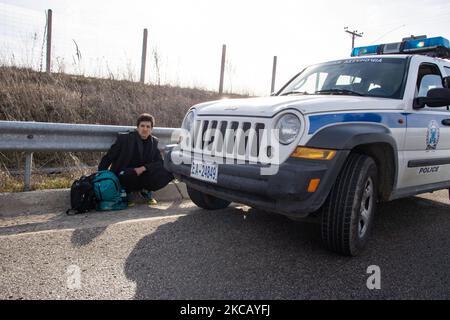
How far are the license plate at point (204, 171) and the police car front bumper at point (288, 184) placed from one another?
20cm

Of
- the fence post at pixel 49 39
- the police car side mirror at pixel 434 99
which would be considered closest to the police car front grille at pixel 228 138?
the police car side mirror at pixel 434 99

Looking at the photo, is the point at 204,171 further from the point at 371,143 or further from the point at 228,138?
the point at 371,143

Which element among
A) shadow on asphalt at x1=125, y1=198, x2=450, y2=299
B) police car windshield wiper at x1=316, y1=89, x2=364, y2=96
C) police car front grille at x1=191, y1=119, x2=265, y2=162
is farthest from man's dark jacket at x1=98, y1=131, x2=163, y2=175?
police car windshield wiper at x1=316, y1=89, x2=364, y2=96

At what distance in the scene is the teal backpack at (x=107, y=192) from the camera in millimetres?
3808

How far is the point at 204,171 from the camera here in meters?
2.96

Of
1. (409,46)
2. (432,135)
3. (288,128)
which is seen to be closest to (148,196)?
(288,128)

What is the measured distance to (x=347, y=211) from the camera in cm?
259

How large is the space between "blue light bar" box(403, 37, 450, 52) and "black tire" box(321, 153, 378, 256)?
2.90 meters

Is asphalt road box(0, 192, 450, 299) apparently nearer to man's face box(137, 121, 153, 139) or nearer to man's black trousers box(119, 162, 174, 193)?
man's black trousers box(119, 162, 174, 193)

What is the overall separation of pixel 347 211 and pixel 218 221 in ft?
4.54

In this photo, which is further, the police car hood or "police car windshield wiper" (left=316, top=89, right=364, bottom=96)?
"police car windshield wiper" (left=316, top=89, right=364, bottom=96)

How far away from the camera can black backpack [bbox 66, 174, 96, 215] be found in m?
3.71

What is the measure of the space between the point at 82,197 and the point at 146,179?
76cm
